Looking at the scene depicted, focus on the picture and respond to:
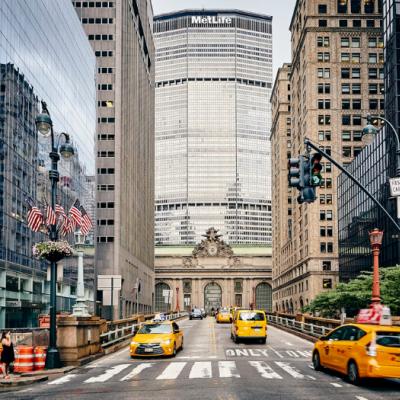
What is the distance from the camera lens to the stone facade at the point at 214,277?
6614 inches

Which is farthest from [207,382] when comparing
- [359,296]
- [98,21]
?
[98,21]

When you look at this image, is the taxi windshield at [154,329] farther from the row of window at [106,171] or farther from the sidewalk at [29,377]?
the row of window at [106,171]

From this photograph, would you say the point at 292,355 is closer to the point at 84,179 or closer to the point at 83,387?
the point at 83,387

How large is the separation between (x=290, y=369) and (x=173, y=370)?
413cm

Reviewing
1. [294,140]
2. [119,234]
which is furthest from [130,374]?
[294,140]

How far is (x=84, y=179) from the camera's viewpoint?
87.8m

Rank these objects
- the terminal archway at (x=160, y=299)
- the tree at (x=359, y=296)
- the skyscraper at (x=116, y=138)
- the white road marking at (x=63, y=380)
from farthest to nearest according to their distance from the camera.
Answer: the terminal archway at (x=160, y=299), the skyscraper at (x=116, y=138), the tree at (x=359, y=296), the white road marking at (x=63, y=380)

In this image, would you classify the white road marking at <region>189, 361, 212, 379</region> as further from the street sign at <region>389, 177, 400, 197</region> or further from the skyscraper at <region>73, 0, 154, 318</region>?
the skyscraper at <region>73, 0, 154, 318</region>

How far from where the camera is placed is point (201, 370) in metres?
23.3

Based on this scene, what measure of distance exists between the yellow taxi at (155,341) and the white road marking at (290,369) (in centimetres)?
478

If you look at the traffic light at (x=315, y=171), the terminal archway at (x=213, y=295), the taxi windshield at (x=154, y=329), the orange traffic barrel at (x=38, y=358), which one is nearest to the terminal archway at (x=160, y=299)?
the terminal archway at (x=213, y=295)

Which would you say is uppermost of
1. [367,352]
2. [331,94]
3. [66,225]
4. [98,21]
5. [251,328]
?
[98,21]

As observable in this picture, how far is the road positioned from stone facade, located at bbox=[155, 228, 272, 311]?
138236 millimetres

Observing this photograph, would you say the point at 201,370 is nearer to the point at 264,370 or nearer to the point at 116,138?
the point at 264,370
